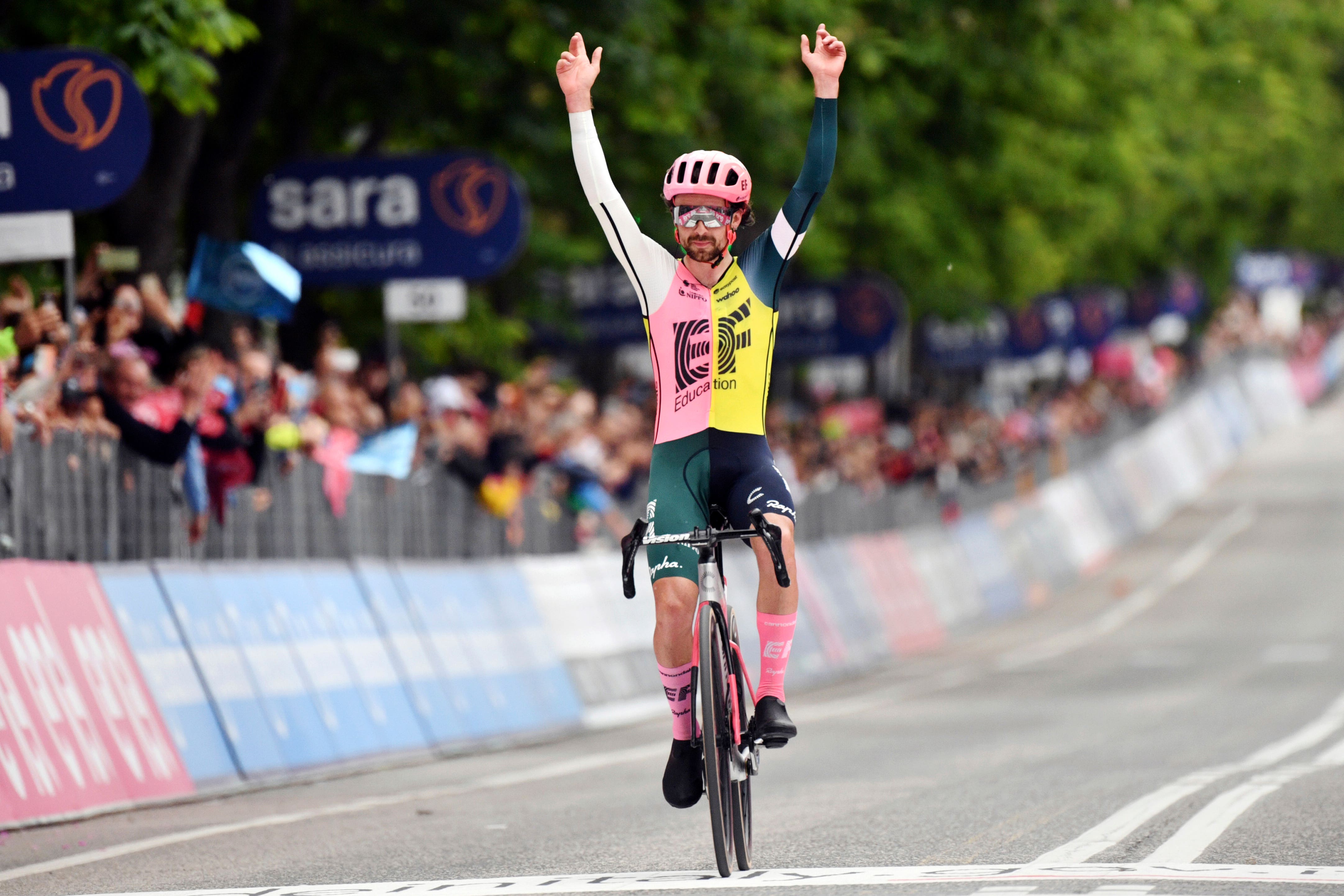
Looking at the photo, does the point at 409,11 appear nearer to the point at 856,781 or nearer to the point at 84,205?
the point at 84,205

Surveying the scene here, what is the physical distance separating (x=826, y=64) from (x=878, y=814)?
11.1ft

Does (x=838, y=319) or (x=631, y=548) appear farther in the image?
(x=838, y=319)

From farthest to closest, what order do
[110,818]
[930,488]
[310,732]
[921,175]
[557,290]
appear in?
[930,488] < [921,175] < [557,290] < [310,732] < [110,818]

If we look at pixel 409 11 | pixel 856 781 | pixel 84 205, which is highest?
pixel 409 11

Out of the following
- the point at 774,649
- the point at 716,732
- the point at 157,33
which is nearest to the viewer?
the point at 716,732

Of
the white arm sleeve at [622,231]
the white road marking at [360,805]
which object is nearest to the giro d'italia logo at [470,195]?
the white road marking at [360,805]

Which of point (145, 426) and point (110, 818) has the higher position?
point (145, 426)

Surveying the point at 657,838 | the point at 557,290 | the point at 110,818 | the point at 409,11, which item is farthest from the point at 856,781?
the point at 557,290

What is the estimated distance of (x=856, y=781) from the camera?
12.4m

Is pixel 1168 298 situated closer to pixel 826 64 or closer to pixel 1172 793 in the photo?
pixel 1172 793

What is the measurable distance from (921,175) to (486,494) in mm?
13332

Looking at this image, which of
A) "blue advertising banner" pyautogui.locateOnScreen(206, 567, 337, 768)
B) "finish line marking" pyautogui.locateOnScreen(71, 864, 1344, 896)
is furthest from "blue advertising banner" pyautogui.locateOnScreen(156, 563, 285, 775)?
"finish line marking" pyautogui.locateOnScreen(71, 864, 1344, 896)

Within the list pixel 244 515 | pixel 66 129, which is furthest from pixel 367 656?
pixel 66 129

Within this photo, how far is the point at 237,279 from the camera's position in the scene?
16312 millimetres
